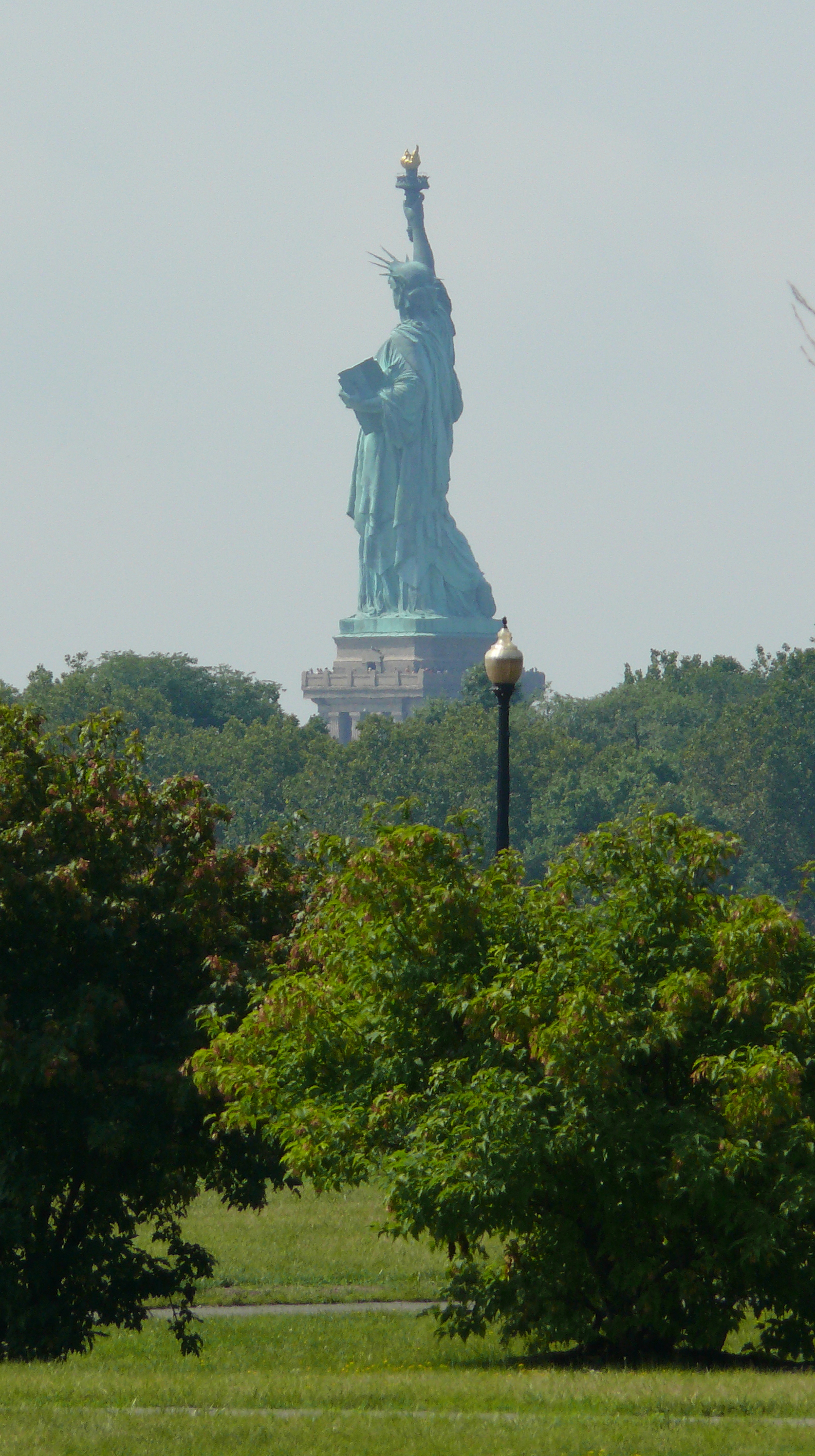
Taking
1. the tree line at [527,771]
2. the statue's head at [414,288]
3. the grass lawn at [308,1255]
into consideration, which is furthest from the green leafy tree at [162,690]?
the grass lawn at [308,1255]

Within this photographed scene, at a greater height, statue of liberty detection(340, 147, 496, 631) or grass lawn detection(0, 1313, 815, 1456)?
statue of liberty detection(340, 147, 496, 631)

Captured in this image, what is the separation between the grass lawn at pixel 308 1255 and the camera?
22.3 meters

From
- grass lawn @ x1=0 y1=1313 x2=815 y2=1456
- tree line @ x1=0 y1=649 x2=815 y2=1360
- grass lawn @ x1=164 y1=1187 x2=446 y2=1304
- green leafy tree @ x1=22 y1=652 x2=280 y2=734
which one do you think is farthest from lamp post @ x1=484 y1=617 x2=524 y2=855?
green leafy tree @ x1=22 y1=652 x2=280 y2=734

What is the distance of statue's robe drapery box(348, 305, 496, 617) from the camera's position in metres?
116

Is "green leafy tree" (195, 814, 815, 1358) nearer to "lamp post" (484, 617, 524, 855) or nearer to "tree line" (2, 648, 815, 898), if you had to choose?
"lamp post" (484, 617, 524, 855)

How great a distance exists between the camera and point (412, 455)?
385ft

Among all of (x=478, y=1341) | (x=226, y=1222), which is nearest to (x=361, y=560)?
(x=226, y=1222)

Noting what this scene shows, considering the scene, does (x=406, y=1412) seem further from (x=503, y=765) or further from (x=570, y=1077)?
(x=503, y=765)

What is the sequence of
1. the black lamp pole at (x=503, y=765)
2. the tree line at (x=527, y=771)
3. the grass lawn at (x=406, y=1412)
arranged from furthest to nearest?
the tree line at (x=527, y=771), the black lamp pole at (x=503, y=765), the grass lawn at (x=406, y=1412)

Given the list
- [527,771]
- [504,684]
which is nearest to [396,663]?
[527,771]

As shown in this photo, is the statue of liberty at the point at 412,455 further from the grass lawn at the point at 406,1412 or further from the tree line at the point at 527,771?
the grass lawn at the point at 406,1412

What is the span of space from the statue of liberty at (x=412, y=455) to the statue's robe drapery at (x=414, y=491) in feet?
0.19

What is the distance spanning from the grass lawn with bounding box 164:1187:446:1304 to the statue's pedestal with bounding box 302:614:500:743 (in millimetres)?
89653

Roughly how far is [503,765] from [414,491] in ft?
328
